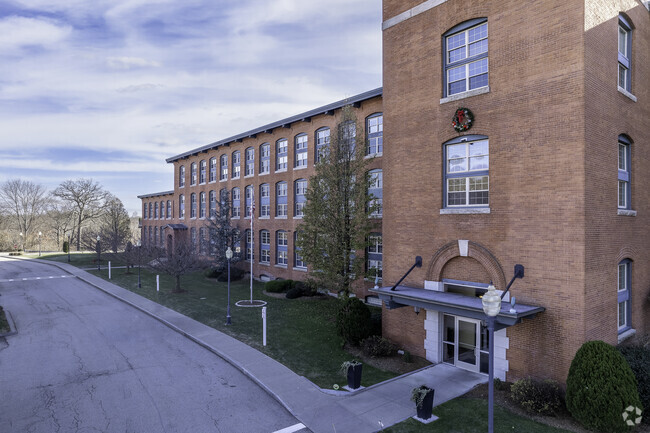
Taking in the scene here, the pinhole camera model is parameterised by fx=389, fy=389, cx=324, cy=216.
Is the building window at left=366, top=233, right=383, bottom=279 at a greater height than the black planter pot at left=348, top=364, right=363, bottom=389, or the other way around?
the building window at left=366, top=233, right=383, bottom=279

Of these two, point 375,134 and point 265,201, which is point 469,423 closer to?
point 375,134

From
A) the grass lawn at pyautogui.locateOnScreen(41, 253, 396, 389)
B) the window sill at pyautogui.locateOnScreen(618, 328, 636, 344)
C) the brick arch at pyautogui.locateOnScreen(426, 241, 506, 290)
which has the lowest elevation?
the grass lawn at pyautogui.locateOnScreen(41, 253, 396, 389)

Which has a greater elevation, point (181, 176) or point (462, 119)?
point (181, 176)

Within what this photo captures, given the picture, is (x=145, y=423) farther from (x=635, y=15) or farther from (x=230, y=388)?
(x=635, y=15)

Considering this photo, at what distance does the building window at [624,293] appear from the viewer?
14.3 meters

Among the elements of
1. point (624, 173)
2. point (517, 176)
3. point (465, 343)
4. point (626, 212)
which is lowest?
point (465, 343)

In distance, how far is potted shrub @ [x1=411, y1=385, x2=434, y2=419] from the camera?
10127 millimetres

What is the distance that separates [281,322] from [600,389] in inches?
565

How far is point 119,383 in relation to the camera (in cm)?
1283

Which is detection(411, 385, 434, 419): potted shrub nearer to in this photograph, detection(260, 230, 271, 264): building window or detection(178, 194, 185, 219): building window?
detection(260, 230, 271, 264): building window

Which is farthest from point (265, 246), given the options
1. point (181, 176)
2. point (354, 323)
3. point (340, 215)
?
point (181, 176)

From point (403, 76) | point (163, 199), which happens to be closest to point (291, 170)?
point (403, 76)

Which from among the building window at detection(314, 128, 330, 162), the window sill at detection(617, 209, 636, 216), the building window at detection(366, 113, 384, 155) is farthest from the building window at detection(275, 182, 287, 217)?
the window sill at detection(617, 209, 636, 216)

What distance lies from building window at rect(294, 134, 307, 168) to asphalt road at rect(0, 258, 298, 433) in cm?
1635
